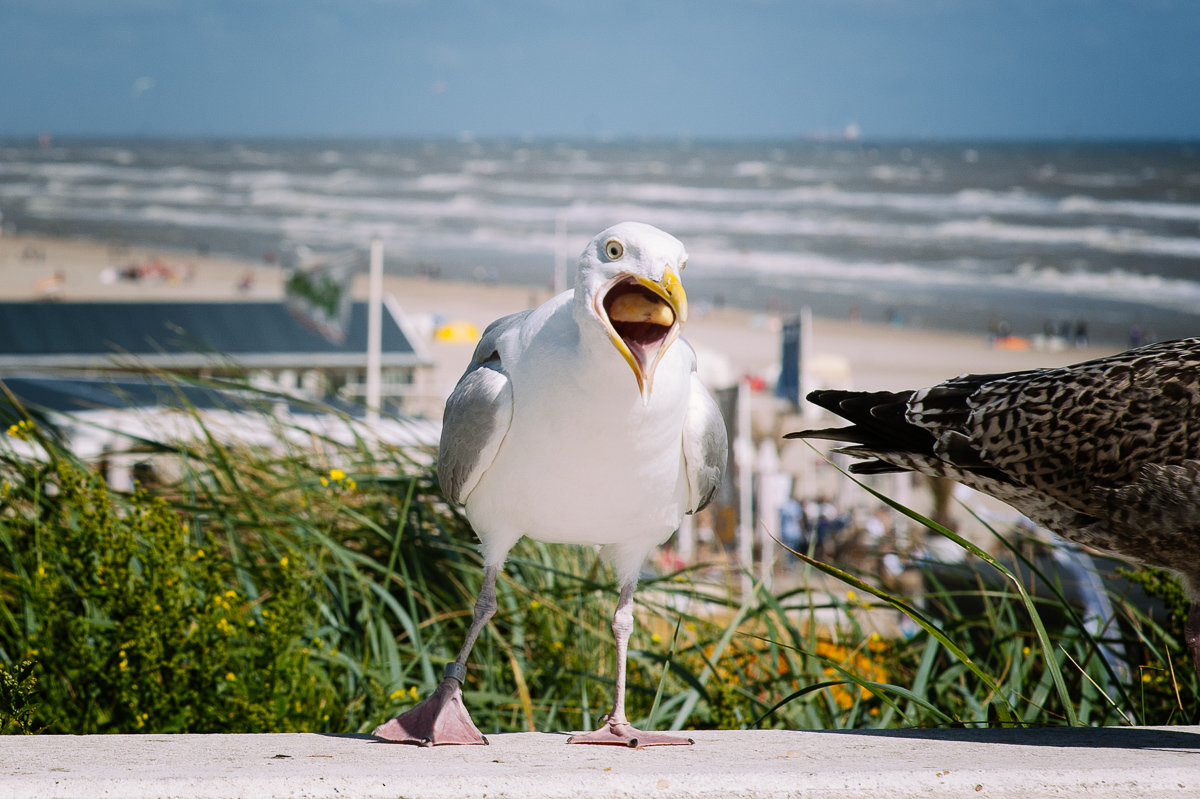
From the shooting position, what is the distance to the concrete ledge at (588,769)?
184 centimetres

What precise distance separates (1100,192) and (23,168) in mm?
69405

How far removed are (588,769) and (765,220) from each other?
4601cm

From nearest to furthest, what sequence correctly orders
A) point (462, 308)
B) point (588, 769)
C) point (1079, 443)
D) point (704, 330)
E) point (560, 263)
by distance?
point (588, 769) → point (1079, 443) → point (560, 263) → point (704, 330) → point (462, 308)

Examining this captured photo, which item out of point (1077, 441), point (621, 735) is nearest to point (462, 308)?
point (1077, 441)

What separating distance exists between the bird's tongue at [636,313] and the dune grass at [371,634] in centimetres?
71

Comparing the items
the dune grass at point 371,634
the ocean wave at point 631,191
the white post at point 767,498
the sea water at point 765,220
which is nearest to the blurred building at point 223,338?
the white post at point 767,498

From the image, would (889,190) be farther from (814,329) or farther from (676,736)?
(676,736)

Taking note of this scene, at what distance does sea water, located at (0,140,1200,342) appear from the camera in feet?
106

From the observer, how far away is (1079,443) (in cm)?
252

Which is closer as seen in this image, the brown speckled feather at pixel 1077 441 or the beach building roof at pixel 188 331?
the brown speckled feather at pixel 1077 441

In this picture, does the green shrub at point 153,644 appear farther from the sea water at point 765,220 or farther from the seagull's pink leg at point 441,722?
the sea water at point 765,220

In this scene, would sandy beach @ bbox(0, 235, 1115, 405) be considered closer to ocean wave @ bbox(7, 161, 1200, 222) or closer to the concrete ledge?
the concrete ledge

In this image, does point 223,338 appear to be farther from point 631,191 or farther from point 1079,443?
point 631,191

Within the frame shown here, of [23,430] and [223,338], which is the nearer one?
[23,430]
